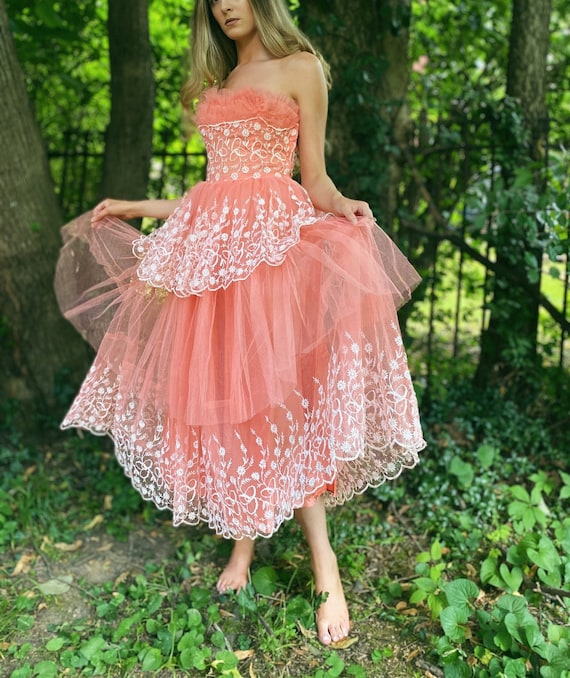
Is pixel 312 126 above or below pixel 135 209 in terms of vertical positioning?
above

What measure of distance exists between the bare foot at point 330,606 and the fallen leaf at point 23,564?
123 cm

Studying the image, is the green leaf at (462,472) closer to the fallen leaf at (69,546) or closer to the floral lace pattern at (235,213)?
the floral lace pattern at (235,213)

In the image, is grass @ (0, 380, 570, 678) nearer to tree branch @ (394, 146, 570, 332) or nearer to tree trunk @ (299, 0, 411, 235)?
tree branch @ (394, 146, 570, 332)

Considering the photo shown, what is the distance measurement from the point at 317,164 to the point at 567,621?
188 cm

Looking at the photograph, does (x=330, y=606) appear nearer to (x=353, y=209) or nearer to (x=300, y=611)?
(x=300, y=611)

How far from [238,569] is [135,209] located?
1.51 m

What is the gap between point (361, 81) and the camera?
3164mm

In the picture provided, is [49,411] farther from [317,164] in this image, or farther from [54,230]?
[317,164]

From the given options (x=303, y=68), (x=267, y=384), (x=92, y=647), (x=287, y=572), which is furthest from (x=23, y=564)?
(x=303, y=68)

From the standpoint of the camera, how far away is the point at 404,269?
2055 millimetres

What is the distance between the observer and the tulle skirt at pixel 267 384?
1945mm

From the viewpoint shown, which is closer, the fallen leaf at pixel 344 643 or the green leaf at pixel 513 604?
the green leaf at pixel 513 604

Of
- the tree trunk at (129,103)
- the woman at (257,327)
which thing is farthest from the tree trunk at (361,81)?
the tree trunk at (129,103)

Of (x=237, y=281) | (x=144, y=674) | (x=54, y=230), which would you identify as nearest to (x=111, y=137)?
(x=54, y=230)
